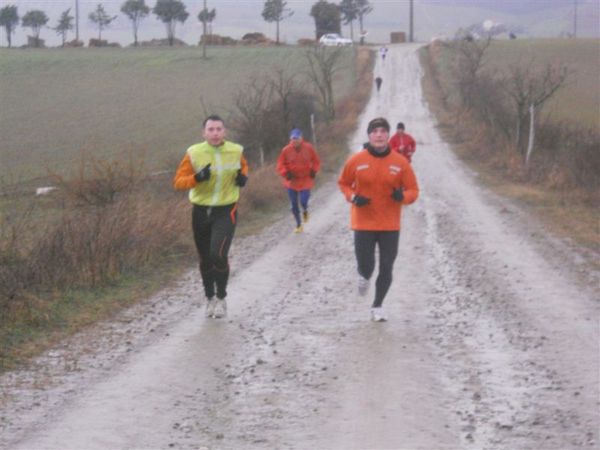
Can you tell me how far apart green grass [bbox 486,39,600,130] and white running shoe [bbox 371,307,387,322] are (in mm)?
37283

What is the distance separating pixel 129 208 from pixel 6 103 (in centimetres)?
4103

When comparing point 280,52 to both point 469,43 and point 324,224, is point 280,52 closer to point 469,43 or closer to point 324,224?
point 469,43

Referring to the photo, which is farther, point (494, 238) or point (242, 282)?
point (494, 238)

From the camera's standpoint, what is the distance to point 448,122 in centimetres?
5616

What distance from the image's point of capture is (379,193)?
9812 millimetres

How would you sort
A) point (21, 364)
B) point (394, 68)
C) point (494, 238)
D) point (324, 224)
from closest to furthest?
point (21, 364), point (494, 238), point (324, 224), point (394, 68)

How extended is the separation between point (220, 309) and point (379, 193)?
6.24ft

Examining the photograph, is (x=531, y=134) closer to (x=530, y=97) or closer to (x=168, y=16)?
(x=530, y=97)

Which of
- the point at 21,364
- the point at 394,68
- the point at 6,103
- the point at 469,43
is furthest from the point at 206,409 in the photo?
the point at 394,68

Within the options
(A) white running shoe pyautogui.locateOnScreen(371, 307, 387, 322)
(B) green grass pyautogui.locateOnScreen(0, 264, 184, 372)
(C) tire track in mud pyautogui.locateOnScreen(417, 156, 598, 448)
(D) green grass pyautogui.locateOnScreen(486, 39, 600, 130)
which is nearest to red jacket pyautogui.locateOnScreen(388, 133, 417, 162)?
(C) tire track in mud pyautogui.locateOnScreen(417, 156, 598, 448)

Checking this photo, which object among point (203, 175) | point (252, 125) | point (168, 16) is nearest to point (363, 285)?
point (203, 175)

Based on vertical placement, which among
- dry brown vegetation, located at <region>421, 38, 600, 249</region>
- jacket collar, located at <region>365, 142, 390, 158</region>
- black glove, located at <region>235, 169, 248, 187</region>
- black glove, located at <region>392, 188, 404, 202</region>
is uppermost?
jacket collar, located at <region>365, 142, 390, 158</region>

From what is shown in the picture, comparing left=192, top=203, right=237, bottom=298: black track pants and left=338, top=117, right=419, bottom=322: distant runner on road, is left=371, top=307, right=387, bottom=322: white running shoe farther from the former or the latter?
left=192, top=203, right=237, bottom=298: black track pants

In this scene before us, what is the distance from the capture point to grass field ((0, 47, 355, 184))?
40.2m
